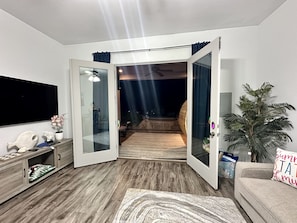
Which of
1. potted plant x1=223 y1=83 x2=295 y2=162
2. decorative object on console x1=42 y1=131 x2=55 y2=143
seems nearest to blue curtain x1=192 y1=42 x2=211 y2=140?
potted plant x1=223 y1=83 x2=295 y2=162

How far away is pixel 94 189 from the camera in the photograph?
2.42 meters

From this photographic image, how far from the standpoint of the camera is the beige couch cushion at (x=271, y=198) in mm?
1298

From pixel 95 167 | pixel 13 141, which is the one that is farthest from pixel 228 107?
pixel 13 141

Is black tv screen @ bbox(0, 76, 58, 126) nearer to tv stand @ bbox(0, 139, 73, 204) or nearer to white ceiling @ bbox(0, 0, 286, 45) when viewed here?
tv stand @ bbox(0, 139, 73, 204)

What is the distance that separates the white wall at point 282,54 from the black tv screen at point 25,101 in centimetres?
429

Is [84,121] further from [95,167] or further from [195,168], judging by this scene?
[195,168]

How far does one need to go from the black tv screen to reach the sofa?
139 inches

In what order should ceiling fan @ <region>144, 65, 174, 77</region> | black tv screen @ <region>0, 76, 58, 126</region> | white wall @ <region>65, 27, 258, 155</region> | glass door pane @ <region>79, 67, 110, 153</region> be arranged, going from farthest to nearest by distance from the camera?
ceiling fan @ <region>144, 65, 174, 77</region>, glass door pane @ <region>79, 67, 110, 153</region>, white wall @ <region>65, 27, 258, 155</region>, black tv screen @ <region>0, 76, 58, 126</region>

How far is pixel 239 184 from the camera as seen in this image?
1978 millimetres

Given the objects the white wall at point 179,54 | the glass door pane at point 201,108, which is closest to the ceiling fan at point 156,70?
the white wall at point 179,54

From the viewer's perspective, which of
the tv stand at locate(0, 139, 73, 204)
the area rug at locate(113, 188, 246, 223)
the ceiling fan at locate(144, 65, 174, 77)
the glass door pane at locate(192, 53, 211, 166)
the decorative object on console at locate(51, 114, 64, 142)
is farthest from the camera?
the ceiling fan at locate(144, 65, 174, 77)

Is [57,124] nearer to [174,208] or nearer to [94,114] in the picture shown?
[94,114]

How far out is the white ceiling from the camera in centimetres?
228

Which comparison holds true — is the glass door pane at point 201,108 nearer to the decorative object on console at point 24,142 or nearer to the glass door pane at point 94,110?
the glass door pane at point 94,110
